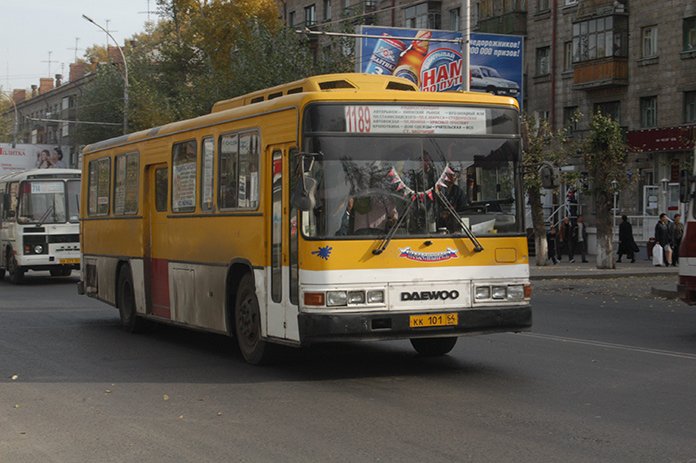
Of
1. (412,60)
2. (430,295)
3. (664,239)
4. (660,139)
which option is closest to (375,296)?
(430,295)

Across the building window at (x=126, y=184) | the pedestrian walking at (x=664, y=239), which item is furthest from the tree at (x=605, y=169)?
the building window at (x=126, y=184)

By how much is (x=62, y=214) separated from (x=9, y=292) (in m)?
3.93

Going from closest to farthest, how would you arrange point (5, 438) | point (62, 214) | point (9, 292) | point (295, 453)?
point (295, 453) < point (5, 438) < point (9, 292) < point (62, 214)

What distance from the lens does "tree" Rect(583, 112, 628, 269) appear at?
3428 cm

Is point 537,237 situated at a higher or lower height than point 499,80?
lower

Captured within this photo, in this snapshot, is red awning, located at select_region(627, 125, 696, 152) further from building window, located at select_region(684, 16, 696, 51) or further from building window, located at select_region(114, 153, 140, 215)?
building window, located at select_region(114, 153, 140, 215)

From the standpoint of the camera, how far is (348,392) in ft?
34.2

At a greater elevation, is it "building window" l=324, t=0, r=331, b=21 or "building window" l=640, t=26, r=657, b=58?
"building window" l=324, t=0, r=331, b=21

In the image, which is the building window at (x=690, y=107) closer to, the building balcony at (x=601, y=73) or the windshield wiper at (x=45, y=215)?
the building balcony at (x=601, y=73)

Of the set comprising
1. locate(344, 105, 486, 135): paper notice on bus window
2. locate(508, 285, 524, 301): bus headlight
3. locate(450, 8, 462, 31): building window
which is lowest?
locate(508, 285, 524, 301): bus headlight

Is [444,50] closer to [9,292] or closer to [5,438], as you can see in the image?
[9,292]

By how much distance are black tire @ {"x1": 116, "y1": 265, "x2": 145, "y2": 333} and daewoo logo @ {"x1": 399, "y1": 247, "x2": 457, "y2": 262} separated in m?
6.37

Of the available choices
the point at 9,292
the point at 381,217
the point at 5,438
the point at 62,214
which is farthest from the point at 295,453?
the point at 62,214

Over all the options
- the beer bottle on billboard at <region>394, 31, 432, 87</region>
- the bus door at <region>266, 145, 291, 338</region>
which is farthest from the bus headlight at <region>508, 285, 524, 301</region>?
the beer bottle on billboard at <region>394, 31, 432, 87</region>
